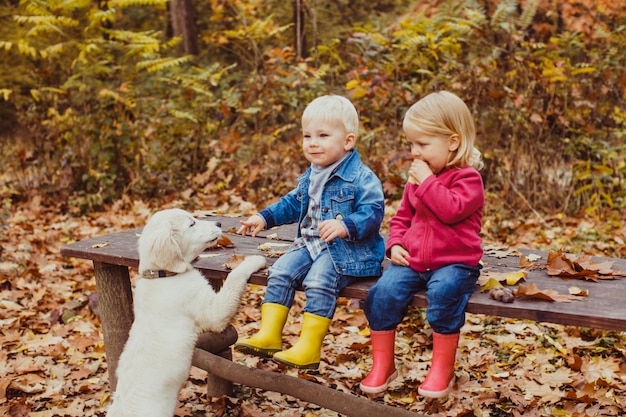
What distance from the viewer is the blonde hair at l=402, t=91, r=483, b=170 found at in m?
2.71

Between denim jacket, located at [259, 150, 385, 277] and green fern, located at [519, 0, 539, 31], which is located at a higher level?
green fern, located at [519, 0, 539, 31]

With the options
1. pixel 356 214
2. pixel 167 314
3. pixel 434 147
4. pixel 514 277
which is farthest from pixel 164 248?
pixel 514 277

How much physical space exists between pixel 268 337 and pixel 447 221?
985 mm

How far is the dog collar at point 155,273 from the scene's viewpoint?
9.66ft

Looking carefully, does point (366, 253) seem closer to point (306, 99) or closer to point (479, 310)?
point (479, 310)

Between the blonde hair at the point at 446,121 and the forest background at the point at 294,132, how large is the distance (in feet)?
11.9

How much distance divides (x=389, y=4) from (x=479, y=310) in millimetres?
16052

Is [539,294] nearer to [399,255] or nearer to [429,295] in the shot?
[429,295]

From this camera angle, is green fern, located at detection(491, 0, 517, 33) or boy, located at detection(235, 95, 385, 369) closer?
boy, located at detection(235, 95, 385, 369)

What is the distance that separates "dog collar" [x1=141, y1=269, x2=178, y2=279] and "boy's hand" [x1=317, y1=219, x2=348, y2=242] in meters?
0.77

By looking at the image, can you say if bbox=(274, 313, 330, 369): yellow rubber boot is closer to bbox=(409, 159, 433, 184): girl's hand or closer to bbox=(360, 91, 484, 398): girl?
bbox=(360, 91, 484, 398): girl

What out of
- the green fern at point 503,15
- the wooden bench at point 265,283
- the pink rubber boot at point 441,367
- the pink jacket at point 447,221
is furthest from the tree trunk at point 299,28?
the pink rubber boot at point 441,367

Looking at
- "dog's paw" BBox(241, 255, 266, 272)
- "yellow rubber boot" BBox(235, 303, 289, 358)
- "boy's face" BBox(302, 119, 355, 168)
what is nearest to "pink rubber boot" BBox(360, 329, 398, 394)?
"yellow rubber boot" BBox(235, 303, 289, 358)

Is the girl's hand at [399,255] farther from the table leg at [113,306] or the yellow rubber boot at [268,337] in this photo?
the table leg at [113,306]
